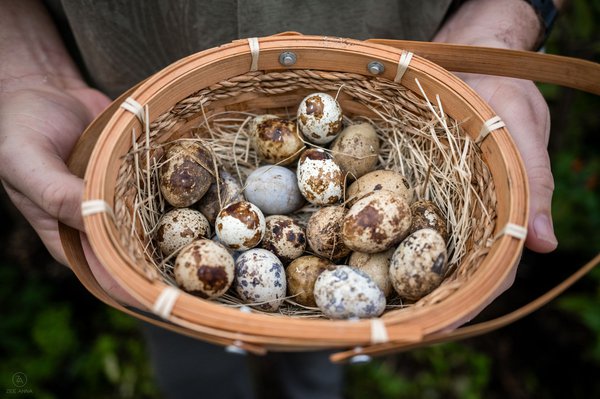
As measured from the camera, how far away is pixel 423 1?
6.09 feet

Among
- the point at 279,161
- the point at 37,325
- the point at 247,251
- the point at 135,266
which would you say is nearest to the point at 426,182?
the point at 279,161

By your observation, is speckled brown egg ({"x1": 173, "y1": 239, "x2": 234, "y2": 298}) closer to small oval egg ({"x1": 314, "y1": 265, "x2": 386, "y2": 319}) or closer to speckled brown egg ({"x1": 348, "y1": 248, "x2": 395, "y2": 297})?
small oval egg ({"x1": 314, "y1": 265, "x2": 386, "y2": 319})

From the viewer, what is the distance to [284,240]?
1.71 metres

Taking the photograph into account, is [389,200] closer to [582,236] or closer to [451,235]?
[451,235]

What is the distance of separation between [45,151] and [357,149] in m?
0.99

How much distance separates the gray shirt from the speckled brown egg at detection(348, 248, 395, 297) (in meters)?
0.81

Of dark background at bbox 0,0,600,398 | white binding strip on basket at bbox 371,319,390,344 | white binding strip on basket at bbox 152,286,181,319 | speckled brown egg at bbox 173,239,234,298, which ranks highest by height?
white binding strip on basket at bbox 152,286,181,319

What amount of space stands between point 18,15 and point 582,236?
2.59 meters

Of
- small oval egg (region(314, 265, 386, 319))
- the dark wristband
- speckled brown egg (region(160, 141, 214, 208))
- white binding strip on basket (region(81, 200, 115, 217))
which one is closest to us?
white binding strip on basket (region(81, 200, 115, 217))

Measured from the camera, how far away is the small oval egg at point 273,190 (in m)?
1.78

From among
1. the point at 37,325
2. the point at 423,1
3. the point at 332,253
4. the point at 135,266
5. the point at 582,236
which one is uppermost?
the point at 423,1

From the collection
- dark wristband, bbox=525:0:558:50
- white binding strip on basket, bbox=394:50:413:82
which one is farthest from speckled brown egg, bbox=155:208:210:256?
dark wristband, bbox=525:0:558:50

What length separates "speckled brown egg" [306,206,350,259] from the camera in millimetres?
1668

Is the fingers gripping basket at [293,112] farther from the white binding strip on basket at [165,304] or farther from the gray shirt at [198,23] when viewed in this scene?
the gray shirt at [198,23]
